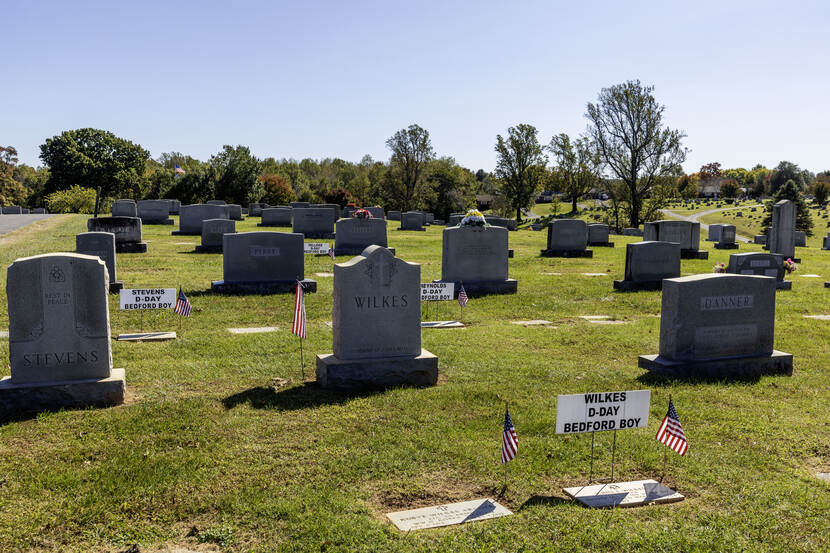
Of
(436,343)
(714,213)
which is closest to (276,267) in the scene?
(436,343)

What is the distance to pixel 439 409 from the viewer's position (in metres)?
7.25

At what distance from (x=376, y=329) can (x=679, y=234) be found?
1988cm

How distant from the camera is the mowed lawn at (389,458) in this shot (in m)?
4.60

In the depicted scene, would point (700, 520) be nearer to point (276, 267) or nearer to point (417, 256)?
point (276, 267)

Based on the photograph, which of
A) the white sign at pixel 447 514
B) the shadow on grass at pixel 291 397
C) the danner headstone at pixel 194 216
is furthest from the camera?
the danner headstone at pixel 194 216

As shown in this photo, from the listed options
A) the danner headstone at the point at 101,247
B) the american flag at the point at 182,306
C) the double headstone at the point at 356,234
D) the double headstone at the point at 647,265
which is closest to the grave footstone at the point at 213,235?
the double headstone at the point at 356,234

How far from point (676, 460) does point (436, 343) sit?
5.15 m

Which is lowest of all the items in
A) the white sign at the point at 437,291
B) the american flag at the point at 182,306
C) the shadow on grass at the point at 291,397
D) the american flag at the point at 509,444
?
the shadow on grass at the point at 291,397

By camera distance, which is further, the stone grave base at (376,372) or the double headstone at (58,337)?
the stone grave base at (376,372)

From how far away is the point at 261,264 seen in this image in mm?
15617

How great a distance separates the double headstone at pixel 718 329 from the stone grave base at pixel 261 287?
870 centimetres

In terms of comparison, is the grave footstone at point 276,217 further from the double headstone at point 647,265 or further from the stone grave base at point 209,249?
the double headstone at point 647,265

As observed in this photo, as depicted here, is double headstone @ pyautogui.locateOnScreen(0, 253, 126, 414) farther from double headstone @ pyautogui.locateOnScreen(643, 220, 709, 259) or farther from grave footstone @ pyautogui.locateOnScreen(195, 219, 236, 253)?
double headstone @ pyautogui.locateOnScreen(643, 220, 709, 259)

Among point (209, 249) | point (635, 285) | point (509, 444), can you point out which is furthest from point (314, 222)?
point (509, 444)
